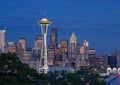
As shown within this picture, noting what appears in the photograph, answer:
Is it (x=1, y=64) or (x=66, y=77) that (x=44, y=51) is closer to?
(x=66, y=77)

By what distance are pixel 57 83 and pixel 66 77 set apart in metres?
3.04

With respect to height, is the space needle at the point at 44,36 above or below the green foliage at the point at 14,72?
above

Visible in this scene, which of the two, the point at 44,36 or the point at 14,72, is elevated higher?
the point at 44,36

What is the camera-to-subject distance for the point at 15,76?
3164cm

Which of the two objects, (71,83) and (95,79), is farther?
(95,79)

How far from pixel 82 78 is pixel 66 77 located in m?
5.22

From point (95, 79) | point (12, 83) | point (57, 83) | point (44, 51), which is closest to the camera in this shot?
point (12, 83)

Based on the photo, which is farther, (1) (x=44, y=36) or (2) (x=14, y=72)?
(1) (x=44, y=36)

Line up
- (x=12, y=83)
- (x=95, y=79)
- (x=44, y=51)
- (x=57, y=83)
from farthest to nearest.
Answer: (x=44, y=51)
(x=95, y=79)
(x=57, y=83)
(x=12, y=83)

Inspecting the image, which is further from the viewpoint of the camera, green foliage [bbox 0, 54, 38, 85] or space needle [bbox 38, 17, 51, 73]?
space needle [bbox 38, 17, 51, 73]

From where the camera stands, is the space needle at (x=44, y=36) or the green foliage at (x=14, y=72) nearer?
the green foliage at (x=14, y=72)

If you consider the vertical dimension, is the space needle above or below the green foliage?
above

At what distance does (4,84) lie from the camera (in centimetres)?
3061

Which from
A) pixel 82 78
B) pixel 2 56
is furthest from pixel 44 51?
pixel 2 56
